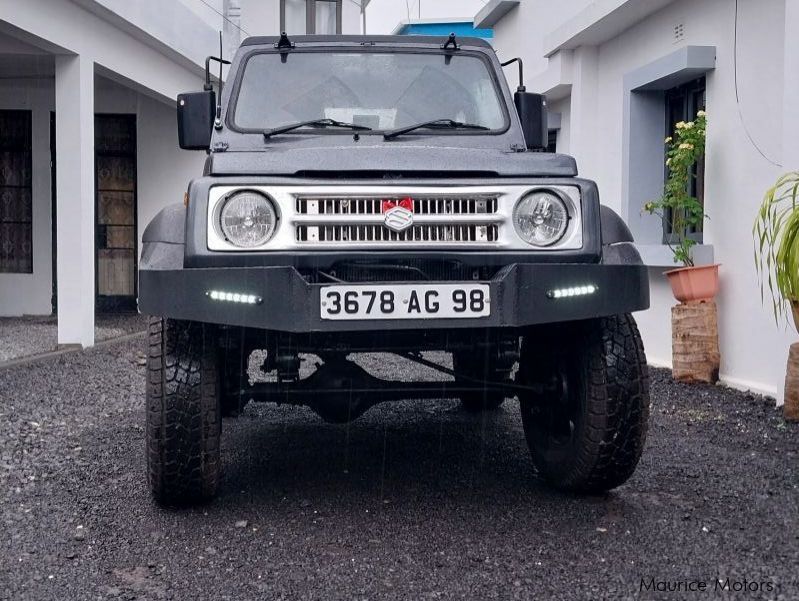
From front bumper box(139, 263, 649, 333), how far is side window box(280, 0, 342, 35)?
634 inches

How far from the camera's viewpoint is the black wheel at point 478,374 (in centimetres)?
440

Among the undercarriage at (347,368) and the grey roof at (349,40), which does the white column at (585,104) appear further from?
the undercarriage at (347,368)

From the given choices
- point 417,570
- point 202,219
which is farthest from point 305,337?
point 417,570

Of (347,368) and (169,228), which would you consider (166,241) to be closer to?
(169,228)

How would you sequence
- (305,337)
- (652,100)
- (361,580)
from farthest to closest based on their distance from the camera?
(652,100), (305,337), (361,580)

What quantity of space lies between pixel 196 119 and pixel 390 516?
2072 millimetres

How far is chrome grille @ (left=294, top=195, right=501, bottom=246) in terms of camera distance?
3676 mm

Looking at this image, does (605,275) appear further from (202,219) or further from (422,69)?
(422,69)

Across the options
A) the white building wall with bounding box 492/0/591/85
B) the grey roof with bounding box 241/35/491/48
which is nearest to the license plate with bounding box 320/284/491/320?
the grey roof with bounding box 241/35/491/48

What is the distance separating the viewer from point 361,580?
3.23m

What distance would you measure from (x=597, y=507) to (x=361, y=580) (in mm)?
1281

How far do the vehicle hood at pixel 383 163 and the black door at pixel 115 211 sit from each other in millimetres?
10124

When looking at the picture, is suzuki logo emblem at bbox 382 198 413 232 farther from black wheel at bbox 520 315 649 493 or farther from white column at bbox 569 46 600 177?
white column at bbox 569 46 600 177

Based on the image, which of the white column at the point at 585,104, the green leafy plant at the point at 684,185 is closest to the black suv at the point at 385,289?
the green leafy plant at the point at 684,185
